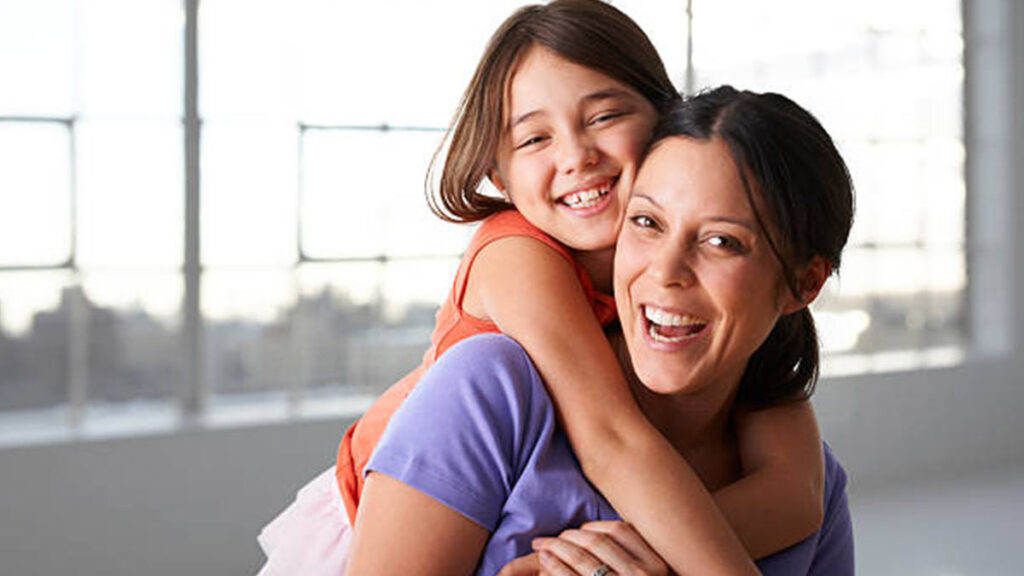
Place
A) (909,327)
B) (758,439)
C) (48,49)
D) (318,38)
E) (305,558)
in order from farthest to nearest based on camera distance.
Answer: (909,327), (318,38), (48,49), (305,558), (758,439)

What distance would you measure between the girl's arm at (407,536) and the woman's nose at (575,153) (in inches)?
24.5

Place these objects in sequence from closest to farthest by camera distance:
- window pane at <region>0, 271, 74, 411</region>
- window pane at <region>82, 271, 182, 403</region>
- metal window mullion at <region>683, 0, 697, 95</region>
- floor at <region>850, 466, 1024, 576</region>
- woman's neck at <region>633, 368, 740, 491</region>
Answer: woman's neck at <region>633, 368, 740, 491</region> → window pane at <region>0, 271, 74, 411</region> → window pane at <region>82, 271, 182, 403</region> → floor at <region>850, 466, 1024, 576</region> → metal window mullion at <region>683, 0, 697, 95</region>

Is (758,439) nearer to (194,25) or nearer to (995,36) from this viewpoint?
(194,25)

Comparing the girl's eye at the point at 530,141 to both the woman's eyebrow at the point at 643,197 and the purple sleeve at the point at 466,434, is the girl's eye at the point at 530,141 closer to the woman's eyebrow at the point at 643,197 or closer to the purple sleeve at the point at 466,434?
the woman's eyebrow at the point at 643,197

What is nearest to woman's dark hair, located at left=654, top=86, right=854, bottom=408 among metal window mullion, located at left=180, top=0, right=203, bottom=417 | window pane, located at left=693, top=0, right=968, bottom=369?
metal window mullion, located at left=180, top=0, right=203, bottom=417

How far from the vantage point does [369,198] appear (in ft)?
17.5

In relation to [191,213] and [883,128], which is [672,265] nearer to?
[191,213]

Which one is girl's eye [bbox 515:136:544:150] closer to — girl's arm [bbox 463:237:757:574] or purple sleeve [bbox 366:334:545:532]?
girl's arm [bbox 463:237:757:574]

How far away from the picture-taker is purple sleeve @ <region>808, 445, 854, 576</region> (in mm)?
1846

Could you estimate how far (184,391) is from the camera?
485cm

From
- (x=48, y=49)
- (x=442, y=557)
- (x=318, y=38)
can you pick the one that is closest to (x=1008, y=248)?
(x=318, y=38)

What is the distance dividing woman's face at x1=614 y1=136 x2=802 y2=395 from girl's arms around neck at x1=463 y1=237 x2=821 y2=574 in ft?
0.26

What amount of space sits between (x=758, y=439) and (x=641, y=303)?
379mm

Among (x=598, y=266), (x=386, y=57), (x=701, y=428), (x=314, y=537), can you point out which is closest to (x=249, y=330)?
(x=386, y=57)
